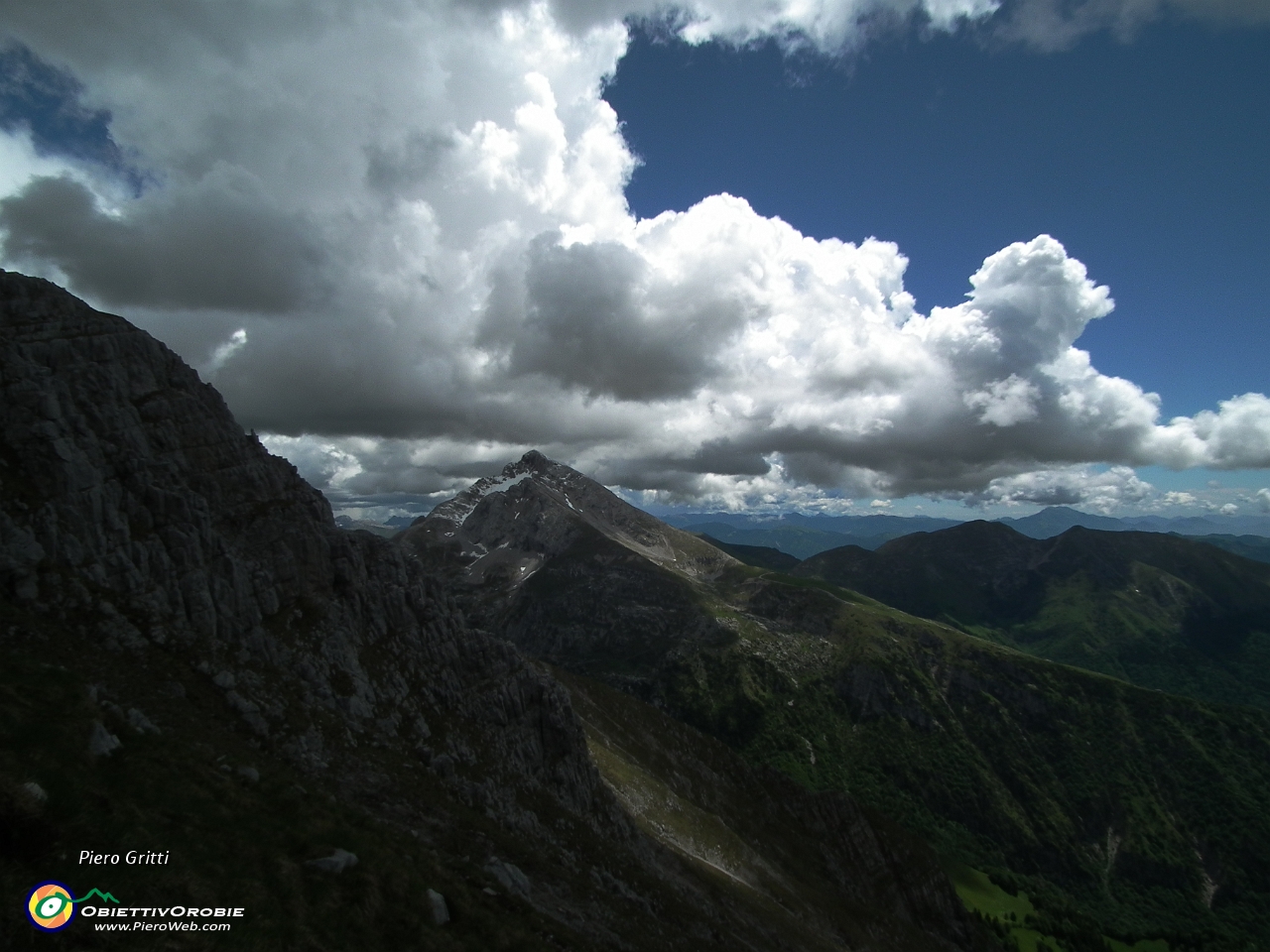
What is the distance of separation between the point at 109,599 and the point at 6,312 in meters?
36.2

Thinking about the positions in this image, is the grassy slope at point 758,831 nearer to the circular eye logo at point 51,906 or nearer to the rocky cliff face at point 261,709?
the rocky cliff face at point 261,709

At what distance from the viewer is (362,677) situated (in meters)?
62.8

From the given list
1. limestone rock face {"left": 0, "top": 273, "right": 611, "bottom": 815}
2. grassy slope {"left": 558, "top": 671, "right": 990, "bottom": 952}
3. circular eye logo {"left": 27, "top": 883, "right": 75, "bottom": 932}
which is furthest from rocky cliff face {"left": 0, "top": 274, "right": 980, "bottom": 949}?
grassy slope {"left": 558, "top": 671, "right": 990, "bottom": 952}

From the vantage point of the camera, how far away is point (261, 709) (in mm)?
44562

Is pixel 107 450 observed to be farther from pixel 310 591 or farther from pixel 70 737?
pixel 70 737

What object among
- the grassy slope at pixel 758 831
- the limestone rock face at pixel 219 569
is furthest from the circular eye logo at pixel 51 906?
the grassy slope at pixel 758 831

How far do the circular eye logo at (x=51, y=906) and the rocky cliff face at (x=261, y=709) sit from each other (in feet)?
1.79

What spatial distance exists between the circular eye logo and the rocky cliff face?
0.55 meters

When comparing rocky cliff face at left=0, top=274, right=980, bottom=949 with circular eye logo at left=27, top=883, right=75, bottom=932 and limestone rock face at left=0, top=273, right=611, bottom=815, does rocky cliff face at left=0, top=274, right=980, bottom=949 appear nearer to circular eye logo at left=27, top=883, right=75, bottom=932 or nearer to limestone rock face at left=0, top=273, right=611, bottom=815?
limestone rock face at left=0, top=273, right=611, bottom=815

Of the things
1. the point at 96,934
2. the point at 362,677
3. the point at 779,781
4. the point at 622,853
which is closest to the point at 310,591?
the point at 362,677

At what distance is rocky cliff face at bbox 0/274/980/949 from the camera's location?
72.2ft

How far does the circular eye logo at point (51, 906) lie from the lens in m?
13.3

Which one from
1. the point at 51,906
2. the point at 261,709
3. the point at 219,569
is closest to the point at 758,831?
the point at 261,709

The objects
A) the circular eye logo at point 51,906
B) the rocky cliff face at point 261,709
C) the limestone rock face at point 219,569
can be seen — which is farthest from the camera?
the limestone rock face at point 219,569
